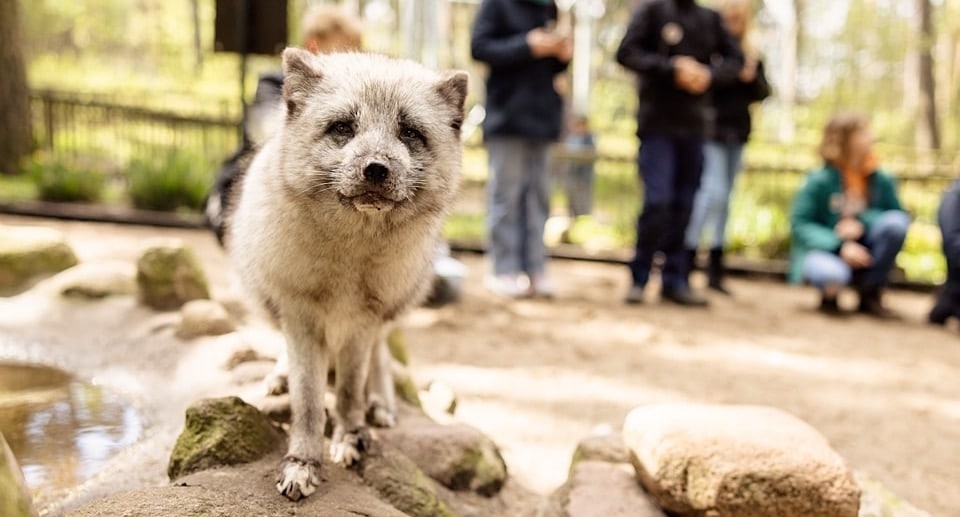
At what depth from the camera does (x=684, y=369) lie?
4.89m

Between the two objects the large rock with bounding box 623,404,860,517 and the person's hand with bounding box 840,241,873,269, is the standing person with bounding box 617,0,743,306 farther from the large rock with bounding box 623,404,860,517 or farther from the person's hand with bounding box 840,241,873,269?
the large rock with bounding box 623,404,860,517

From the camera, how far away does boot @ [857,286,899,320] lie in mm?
6719

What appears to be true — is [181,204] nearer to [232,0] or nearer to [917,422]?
[232,0]

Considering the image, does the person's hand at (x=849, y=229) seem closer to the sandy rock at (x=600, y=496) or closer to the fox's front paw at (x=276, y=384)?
the sandy rock at (x=600, y=496)

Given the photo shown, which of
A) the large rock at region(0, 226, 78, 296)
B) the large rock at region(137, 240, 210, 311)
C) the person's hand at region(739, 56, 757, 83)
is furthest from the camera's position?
the person's hand at region(739, 56, 757, 83)

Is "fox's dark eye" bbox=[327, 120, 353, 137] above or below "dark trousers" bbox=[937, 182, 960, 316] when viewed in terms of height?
above

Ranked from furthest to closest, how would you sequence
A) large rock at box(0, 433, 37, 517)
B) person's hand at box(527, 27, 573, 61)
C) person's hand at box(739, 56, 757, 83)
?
person's hand at box(739, 56, 757, 83), person's hand at box(527, 27, 573, 61), large rock at box(0, 433, 37, 517)

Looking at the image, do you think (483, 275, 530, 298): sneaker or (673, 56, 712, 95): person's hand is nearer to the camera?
(673, 56, 712, 95): person's hand

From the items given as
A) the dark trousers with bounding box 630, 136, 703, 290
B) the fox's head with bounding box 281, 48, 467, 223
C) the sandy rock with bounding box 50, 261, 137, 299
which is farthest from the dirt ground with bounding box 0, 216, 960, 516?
the fox's head with bounding box 281, 48, 467, 223

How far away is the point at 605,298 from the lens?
687cm

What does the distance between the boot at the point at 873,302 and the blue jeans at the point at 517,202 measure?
A: 2822 mm

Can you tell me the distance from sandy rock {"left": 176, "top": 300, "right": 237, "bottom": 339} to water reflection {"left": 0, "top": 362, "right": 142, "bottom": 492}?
1.84 feet

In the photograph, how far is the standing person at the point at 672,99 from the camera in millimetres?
6000

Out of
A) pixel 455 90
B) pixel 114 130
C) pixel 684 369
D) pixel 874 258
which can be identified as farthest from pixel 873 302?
pixel 114 130
